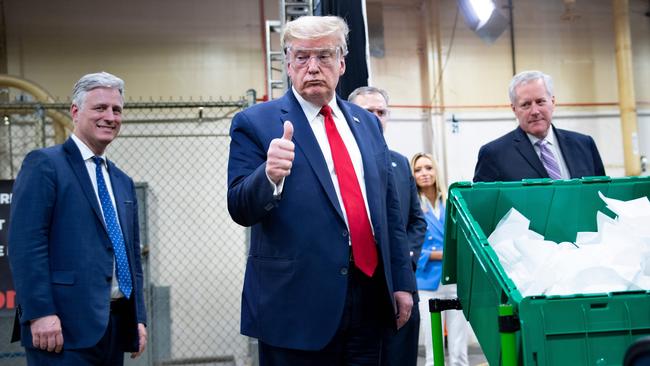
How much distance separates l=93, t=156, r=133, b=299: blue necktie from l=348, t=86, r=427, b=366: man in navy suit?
893mm

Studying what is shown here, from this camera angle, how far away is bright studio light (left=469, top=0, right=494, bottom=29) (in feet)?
20.4

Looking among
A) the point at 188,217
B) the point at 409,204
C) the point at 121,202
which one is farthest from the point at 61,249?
the point at 188,217

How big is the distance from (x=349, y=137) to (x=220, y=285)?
4533 millimetres

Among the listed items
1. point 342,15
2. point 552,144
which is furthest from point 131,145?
point 552,144

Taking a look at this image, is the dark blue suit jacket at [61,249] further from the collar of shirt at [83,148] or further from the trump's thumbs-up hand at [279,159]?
the trump's thumbs-up hand at [279,159]

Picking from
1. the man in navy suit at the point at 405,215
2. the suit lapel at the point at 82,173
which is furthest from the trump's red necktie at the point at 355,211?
the suit lapel at the point at 82,173

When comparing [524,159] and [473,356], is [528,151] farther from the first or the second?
[473,356]

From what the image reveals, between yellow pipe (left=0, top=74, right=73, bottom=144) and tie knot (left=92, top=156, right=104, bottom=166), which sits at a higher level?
yellow pipe (left=0, top=74, right=73, bottom=144)

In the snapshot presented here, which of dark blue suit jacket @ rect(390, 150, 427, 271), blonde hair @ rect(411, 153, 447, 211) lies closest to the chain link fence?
blonde hair @ rect(411, 153, 447, 211)

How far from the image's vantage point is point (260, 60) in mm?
6484

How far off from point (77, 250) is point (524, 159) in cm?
159

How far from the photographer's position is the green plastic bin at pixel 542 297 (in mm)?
1275

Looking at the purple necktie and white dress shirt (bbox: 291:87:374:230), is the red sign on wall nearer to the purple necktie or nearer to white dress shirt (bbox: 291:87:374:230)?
white dress shirt (bbox: 291:87:374:230)

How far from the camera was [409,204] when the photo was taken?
264 centimetres
